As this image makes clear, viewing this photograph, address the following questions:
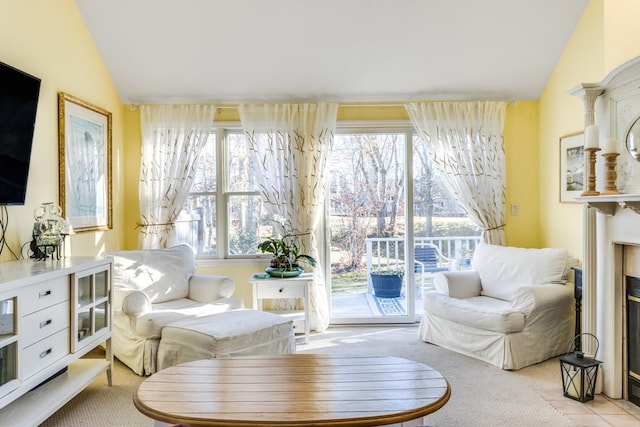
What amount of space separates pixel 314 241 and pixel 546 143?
7.85ft

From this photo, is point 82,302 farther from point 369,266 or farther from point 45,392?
point 369,266

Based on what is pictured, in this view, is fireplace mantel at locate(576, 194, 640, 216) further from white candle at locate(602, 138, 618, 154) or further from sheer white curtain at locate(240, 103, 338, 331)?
sheer white curtain at locate(240, 103, 338, 331)

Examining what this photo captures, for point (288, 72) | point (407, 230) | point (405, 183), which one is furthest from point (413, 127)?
point (288, 72)

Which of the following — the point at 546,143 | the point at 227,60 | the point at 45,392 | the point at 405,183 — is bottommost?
the point at 45,392

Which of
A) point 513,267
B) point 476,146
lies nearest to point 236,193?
point 476,146

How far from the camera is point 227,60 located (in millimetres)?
4117

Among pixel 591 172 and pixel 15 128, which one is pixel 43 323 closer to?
pixel 15 128

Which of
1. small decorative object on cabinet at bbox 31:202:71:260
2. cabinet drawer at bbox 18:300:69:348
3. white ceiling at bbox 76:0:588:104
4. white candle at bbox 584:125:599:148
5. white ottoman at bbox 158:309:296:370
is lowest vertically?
white ottoman at bbox 158:309:296:370

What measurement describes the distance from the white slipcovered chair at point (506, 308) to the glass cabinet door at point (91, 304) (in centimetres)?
250

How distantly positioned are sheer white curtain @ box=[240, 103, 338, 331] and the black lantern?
216 centimetres

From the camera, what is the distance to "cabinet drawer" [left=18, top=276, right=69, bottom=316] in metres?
2.20

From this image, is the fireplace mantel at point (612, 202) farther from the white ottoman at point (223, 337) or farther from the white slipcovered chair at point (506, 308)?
the white ottoman at point (223, 337)

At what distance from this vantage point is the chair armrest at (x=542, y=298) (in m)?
3.48

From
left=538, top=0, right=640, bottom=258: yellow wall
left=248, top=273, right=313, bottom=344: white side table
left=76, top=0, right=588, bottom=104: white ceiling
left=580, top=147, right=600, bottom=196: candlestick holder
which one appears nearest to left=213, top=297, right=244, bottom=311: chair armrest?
left=248, top=273, right=313, bottom=344: white side table
